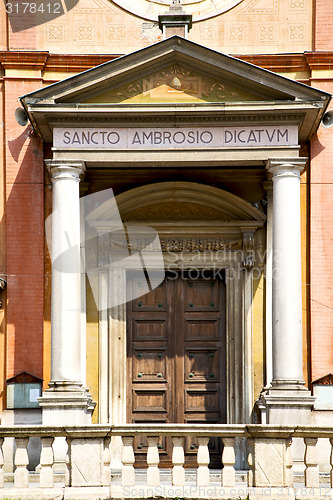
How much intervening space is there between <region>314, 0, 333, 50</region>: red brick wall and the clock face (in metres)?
1.28

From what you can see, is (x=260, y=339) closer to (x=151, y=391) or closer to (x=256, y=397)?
(x=256, y=397)

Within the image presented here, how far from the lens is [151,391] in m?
14.9

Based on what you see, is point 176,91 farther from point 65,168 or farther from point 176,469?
point 176,469

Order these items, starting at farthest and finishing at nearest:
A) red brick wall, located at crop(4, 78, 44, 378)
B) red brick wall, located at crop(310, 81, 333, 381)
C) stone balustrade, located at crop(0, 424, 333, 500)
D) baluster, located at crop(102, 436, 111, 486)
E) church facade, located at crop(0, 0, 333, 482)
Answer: red brick wall, located at crop(4, 78, 44, 378), red brick wall, located at crop(310, 81, 333, 381), church facade, located at crop(0, 0, 333, 482), baluster, located at crop(102, 436, 111, 486), stone balustrade, located at crop(0, 424, 333, 500)

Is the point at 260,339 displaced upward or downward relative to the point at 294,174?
downward

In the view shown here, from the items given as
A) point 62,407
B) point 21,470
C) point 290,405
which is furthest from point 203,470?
point 62,407

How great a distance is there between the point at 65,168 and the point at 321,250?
4.13 metres

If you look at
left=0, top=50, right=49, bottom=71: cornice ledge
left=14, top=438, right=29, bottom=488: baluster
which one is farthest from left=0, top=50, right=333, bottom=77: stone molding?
left=14, top=438, right=29, bottom=488: baluster

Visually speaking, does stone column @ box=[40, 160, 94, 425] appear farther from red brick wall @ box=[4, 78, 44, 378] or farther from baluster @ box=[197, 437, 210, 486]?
baluster @ box=[197, 437, 210, 486]

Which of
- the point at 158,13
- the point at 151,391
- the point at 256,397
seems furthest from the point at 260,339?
the point at 158,13

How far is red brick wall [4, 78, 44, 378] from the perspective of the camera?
14.5 m

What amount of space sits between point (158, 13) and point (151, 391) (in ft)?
20.1

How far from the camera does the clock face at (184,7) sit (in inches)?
606

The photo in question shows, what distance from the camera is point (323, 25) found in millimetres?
15008
